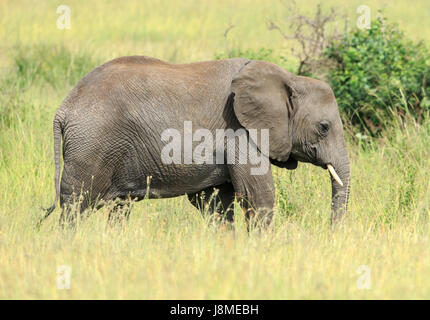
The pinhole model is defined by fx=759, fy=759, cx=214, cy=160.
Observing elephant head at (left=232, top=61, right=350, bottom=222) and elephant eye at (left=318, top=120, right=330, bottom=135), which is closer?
elephant head at (left=232, top=61, right=350, bottom=222)

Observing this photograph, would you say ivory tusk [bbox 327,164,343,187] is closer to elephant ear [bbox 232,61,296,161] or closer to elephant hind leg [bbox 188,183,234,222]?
elephant ear [bbox 232,61,296,161]

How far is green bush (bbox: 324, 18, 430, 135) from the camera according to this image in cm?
873

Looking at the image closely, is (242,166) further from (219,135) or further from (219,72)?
(219,72)

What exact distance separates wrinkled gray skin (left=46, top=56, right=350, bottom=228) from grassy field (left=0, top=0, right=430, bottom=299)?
0.90 feet

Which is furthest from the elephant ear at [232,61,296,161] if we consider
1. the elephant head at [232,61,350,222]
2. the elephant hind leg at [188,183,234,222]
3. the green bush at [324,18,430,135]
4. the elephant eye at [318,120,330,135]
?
the green bush at [324,18,430,135]

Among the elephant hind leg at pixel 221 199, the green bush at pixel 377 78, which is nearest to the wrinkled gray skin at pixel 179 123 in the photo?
the elephant hind leg at pixel 221 199

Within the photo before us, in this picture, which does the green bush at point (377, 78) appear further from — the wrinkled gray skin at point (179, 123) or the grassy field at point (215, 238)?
the wrinkled gray skin at point (179, 123)

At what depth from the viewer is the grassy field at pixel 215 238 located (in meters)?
4.36

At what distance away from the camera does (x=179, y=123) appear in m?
5.71

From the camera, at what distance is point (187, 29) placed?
17.0 metres

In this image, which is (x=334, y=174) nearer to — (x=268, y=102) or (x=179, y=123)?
(x=268, y=102)

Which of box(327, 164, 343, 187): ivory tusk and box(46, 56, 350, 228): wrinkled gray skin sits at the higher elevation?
box(46, 56, 350, 228): wrinkled gray skin

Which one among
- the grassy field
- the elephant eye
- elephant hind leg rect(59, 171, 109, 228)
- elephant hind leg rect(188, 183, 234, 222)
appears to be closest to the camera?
the grassy field

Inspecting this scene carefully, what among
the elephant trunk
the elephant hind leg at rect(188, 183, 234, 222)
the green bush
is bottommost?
the elephant hind leg at rect(188, 183, 234, 222)
